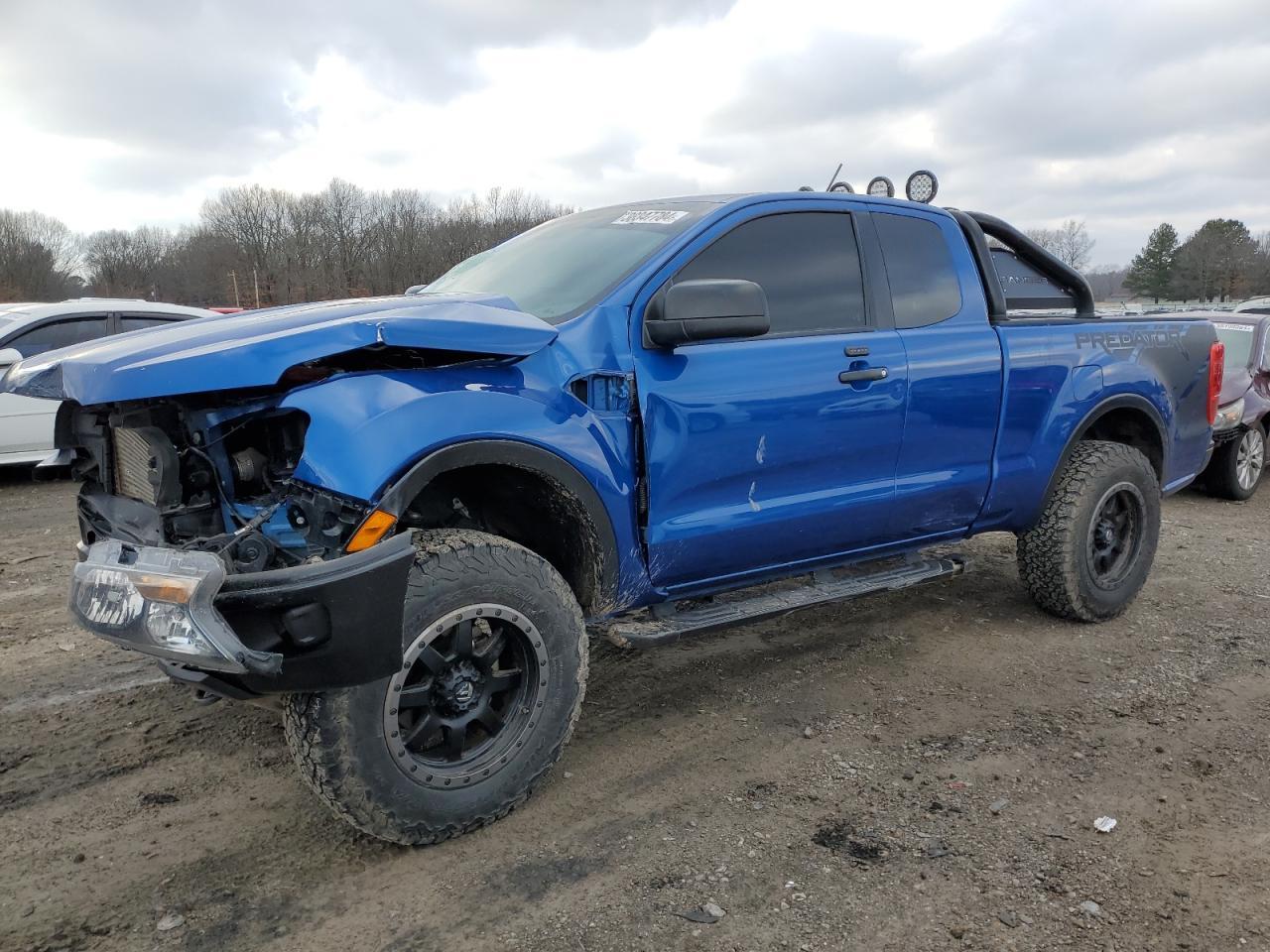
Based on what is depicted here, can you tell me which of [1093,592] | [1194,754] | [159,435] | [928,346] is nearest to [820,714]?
[1194,754]

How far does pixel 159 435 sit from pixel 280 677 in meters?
0.85

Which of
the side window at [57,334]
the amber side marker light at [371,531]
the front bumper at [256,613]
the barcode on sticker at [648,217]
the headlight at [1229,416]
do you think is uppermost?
the barcode on sticker at [648,217]

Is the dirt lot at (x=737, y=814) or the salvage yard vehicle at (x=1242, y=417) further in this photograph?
the salvage yard vehicle at (x=1242, y=417)

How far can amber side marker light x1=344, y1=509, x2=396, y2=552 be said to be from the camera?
2438mm

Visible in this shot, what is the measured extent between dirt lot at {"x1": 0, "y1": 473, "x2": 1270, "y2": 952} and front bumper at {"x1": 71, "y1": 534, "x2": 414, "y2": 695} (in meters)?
0.65

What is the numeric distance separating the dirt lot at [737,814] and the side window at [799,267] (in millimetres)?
1562

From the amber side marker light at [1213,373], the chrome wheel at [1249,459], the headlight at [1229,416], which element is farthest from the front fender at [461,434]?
the chrome wheel at [1249,459]

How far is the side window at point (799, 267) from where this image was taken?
349 cm

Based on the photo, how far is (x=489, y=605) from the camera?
2.70 metres

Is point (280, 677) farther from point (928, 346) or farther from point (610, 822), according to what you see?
point (928, 346)

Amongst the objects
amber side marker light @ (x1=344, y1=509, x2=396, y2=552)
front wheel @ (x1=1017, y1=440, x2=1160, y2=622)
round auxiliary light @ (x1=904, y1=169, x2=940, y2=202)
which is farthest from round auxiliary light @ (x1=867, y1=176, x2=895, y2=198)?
amber side marker light @ (x1=344, y1=509, x2=396, y2=552)

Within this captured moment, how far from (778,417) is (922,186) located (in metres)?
1.96

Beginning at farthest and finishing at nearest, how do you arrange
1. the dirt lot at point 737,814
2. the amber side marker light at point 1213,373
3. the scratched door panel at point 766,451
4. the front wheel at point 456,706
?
the amber side marker light at point 1213,373, the scratched door panel at point 766,451, the front wheel at point 456,706, the dirt lot at point 737,814

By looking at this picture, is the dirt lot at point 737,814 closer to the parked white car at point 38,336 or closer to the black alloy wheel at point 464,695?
the black alloy wheel at point 464,695
